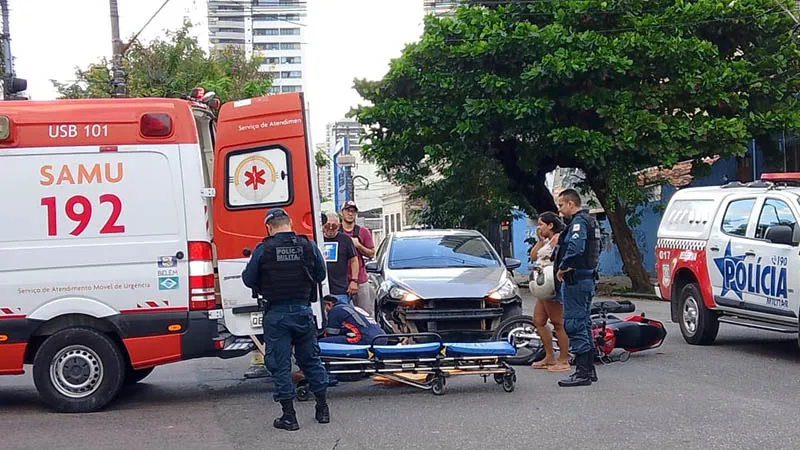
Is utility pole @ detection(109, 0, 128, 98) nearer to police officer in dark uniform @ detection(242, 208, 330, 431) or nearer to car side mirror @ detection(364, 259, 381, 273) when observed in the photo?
car side mirror @ detection(364, 259, 381, 273)

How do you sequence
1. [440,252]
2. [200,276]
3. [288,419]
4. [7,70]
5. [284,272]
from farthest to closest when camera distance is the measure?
[7,70]
[440,252]
[200,276]
[284,272]
[288,419]

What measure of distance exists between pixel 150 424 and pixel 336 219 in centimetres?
410

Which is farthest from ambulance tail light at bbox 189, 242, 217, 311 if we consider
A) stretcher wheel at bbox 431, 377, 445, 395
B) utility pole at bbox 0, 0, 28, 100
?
utility pole at bbox 0, 0, 28, 100

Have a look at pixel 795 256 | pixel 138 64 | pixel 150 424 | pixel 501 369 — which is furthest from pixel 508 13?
pixel 150 424

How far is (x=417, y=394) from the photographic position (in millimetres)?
8672

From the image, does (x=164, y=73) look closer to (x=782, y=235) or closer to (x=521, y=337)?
(x=521, y=337)

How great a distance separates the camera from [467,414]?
25.2 ft

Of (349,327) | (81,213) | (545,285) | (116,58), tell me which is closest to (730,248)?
(545,285)

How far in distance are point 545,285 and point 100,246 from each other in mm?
4178

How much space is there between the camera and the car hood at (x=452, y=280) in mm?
10625

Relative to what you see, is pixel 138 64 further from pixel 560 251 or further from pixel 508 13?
pixel 560 251

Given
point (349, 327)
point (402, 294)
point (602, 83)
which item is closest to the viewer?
point (349, 327)

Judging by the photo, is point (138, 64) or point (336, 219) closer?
point (336, 219)

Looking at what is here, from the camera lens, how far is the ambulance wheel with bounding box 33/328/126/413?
8.16 metres
